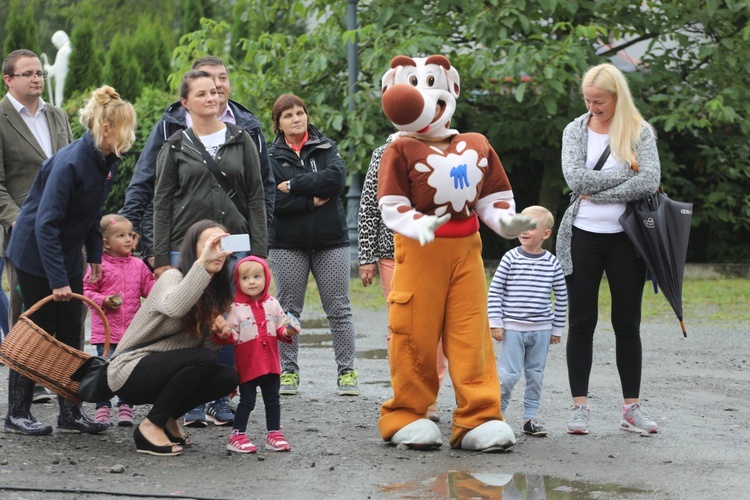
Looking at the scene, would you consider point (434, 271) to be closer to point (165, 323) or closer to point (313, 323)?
point (165, 323)

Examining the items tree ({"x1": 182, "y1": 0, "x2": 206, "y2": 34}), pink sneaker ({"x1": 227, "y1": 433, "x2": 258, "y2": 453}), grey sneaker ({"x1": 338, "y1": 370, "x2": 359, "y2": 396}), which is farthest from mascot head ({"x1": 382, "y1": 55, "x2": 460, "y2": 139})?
tree ({"x1": 182, "y1": 0, "x2": 206, "y2": 34})

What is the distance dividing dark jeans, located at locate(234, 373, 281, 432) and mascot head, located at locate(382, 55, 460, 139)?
1.48 meters

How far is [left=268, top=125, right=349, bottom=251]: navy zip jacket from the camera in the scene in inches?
319

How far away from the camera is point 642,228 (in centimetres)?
683

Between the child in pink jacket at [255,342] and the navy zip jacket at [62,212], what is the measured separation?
0.93 metres

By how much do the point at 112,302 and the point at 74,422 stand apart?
0.86 m

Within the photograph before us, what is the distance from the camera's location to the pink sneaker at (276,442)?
6.30 meters

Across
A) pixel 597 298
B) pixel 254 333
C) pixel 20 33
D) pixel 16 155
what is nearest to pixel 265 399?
pixel 254 333

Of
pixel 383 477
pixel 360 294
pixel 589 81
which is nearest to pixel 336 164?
pixel 589 81

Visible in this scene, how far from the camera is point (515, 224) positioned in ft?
20.8

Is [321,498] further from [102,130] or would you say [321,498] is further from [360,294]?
[360,294]

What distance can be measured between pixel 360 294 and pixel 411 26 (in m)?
3.56

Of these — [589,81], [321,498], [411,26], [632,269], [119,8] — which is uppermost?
[119,8]

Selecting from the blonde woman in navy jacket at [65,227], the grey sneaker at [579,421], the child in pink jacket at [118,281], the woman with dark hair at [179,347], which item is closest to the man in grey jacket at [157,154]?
the child in pink jacket at [118,281]
